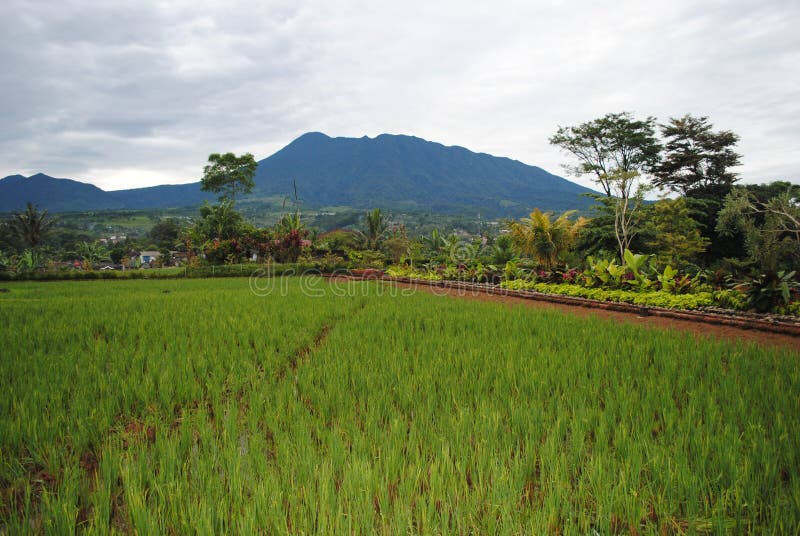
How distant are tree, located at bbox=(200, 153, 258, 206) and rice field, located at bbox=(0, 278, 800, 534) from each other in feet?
113

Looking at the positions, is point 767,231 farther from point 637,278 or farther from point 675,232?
point 637,278

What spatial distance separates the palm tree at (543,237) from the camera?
1781 cm

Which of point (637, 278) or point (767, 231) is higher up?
point (767, 231)

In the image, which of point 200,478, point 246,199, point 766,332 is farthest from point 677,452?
point 246,199

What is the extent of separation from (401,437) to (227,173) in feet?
127

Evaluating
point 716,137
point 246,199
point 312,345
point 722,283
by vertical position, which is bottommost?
point 312,345

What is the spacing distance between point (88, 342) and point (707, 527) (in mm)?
5366

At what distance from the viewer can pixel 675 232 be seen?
60.3ft

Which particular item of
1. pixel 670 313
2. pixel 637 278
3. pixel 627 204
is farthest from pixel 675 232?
pixel 670 313

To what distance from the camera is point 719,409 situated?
250cm

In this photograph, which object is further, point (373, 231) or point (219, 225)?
point (373, 231)

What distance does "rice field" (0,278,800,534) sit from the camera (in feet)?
4.98

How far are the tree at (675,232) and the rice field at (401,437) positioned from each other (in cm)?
1646

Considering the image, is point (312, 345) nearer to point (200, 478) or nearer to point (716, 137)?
point (200, 478)
